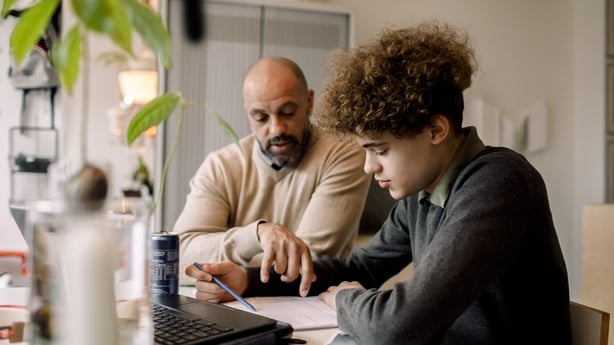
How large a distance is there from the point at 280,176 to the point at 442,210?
834mm

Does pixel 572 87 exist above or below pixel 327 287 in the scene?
above

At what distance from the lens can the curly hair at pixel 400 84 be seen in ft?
3.36

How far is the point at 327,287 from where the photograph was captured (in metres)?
1.32

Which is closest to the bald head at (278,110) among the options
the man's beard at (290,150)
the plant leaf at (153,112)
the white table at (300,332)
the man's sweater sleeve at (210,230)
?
the man's beard at (290,150)

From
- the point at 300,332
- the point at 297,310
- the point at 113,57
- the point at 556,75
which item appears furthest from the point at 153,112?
the point at 556,75

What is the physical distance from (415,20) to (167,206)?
1699 millimetres

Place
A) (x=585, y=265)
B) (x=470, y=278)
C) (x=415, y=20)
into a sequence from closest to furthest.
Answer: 1. (x=470, y=278)
2. (x=585, y=265)
3. (x=415, y=20)

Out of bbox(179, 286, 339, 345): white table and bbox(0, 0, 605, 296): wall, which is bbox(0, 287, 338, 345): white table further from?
bbox(0, 0, 605, 296): wall

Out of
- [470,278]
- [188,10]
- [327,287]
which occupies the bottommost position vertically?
[327,287]

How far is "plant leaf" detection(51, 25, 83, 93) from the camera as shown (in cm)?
52

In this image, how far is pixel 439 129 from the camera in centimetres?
105

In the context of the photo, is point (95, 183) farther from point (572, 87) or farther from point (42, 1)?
point (572, 87)

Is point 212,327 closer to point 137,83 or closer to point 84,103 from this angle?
point 84,103

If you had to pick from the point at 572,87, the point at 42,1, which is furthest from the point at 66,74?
the point at 572,87
